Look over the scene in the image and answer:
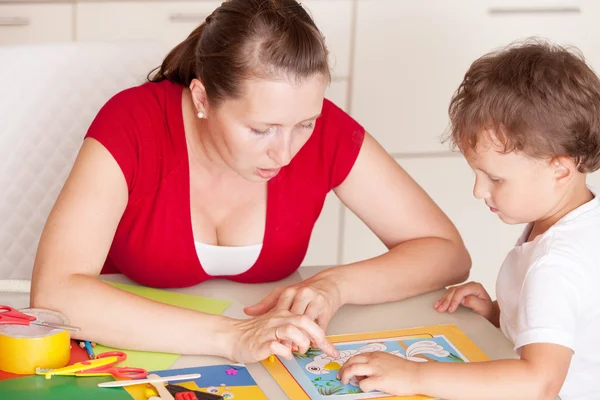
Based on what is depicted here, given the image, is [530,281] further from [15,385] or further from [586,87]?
[15,385]

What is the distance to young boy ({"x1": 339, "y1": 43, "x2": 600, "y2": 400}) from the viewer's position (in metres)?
1.30

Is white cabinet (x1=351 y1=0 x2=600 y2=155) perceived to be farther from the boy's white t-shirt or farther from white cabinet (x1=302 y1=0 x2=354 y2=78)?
the boy's white t-shirt

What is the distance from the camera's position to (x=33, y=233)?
Result: 1888 mm

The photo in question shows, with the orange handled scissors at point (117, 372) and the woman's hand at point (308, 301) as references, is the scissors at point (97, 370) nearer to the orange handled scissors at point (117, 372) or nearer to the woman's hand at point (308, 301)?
the orange handled scissors at point (117, 372)

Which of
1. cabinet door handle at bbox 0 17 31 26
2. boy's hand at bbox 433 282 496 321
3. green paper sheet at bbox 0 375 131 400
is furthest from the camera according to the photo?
cabinet door handle at bbox 0 17 31 26

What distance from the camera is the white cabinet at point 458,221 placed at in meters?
3.26

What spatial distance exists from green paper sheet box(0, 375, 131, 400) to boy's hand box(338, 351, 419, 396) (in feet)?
1.00

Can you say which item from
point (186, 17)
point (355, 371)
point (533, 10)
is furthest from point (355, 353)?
point (533, 10)

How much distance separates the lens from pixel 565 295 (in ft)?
4.41

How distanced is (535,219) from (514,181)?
0.09 meters

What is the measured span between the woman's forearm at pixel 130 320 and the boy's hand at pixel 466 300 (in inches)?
15.0

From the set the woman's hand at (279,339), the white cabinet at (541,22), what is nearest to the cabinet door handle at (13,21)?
the white cabinet at (541,22)

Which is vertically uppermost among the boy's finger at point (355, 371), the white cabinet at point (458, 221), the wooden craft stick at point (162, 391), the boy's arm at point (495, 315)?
the boy's finger at point (355, 371)

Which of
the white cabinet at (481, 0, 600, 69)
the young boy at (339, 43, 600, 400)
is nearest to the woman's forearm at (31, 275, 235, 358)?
the young boy at (339, 43, 600, 400)
